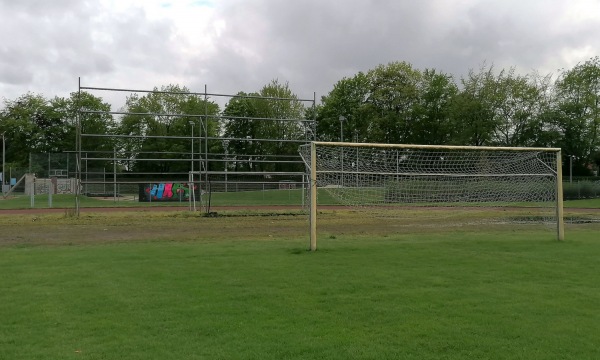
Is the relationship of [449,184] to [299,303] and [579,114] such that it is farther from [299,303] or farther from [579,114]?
[579,114]

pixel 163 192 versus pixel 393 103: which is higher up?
pixel 393 103

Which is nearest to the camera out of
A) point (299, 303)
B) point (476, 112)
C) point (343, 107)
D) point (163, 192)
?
point (299, 303)

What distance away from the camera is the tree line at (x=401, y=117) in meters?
Result: 53.5

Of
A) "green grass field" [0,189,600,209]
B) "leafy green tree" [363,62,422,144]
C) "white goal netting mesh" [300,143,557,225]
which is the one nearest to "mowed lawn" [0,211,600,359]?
"white goal netting mesh" [300,143,557,225]

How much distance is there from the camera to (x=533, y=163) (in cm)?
1681

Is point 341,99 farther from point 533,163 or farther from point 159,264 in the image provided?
point 159,264

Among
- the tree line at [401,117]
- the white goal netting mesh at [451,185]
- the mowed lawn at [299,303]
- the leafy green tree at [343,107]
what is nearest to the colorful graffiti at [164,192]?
the tree line at [401,117]

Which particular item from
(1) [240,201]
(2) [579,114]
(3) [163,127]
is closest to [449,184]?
(1) [240,201]

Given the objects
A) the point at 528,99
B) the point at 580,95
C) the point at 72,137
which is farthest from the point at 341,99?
the point at 72,137

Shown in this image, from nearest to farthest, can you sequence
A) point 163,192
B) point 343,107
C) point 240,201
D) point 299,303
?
1. point 299,303
2. point 240,201
3. point 163,192
4. point 343,107

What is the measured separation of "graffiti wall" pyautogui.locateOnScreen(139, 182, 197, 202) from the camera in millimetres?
37750

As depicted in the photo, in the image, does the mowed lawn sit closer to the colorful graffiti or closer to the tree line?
the colorful graffiti

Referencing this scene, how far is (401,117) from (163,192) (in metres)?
30.4

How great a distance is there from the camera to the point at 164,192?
3828cm
